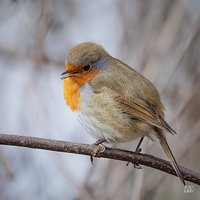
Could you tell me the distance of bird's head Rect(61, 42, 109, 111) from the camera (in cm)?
359

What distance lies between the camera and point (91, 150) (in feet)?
9.83

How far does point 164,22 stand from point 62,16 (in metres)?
1.18

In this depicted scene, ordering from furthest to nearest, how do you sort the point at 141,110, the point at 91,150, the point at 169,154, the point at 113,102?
the point at 113,102
the point at 141,110
the point at 169,154
the point at 91,150

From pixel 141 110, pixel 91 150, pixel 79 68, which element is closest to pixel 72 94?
pixel 79 68

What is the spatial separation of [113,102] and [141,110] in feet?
0.77

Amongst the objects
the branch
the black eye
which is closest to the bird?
the black eye

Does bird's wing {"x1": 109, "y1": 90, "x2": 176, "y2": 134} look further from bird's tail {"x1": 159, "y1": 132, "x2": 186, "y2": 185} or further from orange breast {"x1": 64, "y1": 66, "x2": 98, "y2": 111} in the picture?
orange breast {"x1": 64, "y1": 66, "x2": 98, "y2": 111}

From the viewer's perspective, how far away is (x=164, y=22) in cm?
480

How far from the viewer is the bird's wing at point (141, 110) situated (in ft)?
10.9

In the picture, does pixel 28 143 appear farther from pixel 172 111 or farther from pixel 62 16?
pixel 62 16

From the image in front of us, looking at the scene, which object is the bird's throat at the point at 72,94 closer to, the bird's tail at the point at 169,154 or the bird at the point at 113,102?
the bird at the point at 113,102

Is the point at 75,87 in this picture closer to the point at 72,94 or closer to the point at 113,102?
the point at 72,94

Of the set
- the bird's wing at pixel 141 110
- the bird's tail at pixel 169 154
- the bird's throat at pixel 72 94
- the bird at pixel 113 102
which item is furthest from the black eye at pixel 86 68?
the bird's tail at pixel 169 154

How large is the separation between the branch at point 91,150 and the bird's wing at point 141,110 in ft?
1.18
